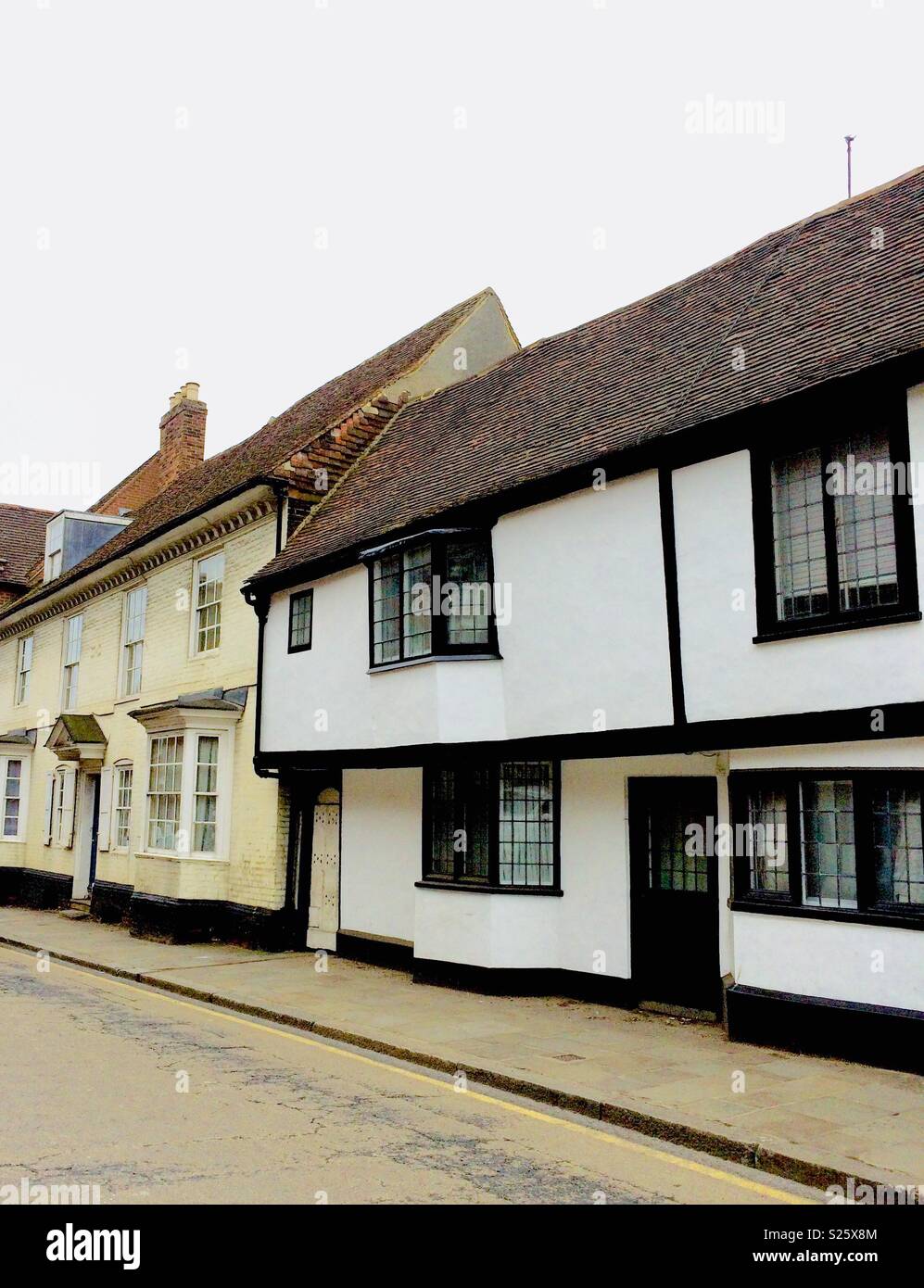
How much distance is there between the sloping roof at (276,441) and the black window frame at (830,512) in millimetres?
8822

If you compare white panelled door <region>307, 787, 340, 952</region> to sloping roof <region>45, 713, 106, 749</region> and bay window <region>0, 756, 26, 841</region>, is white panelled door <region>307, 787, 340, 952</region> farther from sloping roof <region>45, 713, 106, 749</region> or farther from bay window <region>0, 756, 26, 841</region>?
bay window <region>0, 756, 26, 841</region>

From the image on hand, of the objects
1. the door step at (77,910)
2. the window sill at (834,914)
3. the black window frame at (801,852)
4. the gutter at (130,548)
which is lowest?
the door step at (77,910)

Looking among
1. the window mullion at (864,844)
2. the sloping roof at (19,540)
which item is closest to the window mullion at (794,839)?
the window mullion at (864,844)

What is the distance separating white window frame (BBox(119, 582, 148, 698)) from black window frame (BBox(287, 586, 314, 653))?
234 inches

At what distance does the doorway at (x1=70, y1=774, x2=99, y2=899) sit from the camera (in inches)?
869

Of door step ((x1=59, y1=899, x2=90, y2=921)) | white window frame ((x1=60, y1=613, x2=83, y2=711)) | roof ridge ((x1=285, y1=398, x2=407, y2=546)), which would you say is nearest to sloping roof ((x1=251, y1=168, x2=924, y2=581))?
roof ridge ((x1=285, y1=398, x2=407, y2=546))

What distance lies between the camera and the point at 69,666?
2397 centimetres

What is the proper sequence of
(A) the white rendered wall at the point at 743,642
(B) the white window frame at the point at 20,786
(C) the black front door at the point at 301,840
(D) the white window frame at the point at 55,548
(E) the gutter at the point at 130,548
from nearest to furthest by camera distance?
(A) the white rendered wall at the point at 743,642, (C) the black front door at the point at 301,840, (E) the gutter at the point at 130,548, (B) the white window frame at the point at 20,786, (D) the white window frame at the point at 55,548

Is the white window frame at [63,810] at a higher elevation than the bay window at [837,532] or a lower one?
lower

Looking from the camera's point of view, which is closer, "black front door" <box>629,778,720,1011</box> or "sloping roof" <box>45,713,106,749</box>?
"black front door" <box>629,778,720,1011</box>

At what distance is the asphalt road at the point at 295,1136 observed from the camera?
5391 mm

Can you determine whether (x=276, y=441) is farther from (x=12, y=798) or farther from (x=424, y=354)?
(x=12, y=798)

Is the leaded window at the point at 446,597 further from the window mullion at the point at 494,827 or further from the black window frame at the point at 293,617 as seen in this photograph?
the black window frame at the point at 293,617

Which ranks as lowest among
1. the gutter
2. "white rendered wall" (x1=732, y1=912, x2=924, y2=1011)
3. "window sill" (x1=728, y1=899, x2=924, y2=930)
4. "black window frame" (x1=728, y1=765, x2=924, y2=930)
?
"white rendered wall" (x1=732, y1=912, x2=924, y2=1011)
